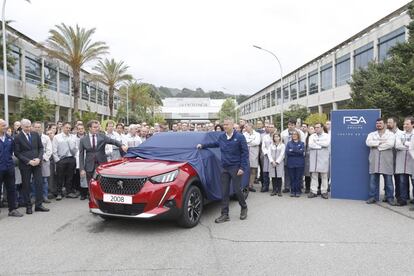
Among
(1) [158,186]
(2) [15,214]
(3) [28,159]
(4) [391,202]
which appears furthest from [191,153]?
(4) [391,202]

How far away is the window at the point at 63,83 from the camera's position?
120 feet

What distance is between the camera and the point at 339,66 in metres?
35.0

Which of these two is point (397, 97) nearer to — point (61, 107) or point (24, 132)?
point (24, 132)

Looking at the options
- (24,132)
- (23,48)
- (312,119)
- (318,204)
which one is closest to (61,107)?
(23,48)

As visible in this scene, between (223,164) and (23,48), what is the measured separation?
26425mm

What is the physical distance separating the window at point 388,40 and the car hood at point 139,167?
2201 cm

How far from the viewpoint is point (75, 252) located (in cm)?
477

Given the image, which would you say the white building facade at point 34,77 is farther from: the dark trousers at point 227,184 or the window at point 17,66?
the dark trousers at point 227,184

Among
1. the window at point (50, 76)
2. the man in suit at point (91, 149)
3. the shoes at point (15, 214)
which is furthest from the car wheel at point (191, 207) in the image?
the window at point (50, 76)

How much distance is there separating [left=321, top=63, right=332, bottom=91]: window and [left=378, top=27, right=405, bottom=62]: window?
10032 millimetres

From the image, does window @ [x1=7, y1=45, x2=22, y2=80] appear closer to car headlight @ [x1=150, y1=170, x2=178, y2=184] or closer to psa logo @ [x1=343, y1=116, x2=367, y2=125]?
car headlight @ [x1=150, y1=170, x2=178, y2=184]

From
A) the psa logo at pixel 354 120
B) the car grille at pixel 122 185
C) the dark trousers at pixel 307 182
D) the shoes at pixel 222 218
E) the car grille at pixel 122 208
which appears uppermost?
the psa logo at pixel 354 120

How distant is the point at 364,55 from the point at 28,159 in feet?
95.8

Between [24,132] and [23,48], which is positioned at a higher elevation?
[23,48]
